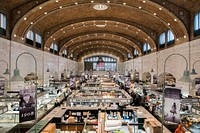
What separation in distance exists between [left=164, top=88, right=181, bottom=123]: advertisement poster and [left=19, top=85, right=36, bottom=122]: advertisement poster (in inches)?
170

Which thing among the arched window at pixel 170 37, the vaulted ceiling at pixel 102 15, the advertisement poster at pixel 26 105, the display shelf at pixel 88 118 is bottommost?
the display shelf at pixel 88 118

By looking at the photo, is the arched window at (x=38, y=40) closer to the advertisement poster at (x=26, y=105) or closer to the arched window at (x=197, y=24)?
the arched window at (x=197, y=24)

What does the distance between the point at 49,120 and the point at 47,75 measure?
17.3 m

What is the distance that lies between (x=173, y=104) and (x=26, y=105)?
4.66 meters

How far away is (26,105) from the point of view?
7102 mm

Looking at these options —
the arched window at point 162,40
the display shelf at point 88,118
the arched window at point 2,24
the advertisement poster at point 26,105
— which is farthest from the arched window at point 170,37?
the advertisement poster at point 26,105

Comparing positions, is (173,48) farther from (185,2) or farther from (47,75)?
(47,75)

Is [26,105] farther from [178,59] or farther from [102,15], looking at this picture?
[102,15]

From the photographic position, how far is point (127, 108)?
11914mm

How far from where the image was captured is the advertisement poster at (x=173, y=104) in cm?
664

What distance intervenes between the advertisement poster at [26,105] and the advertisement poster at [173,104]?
→ 432 centimetres

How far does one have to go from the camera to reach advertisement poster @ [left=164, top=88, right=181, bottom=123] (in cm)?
664

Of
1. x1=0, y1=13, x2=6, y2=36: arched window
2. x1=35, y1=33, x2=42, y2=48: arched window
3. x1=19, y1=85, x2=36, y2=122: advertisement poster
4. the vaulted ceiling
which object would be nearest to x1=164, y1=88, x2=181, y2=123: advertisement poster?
x1=19, y1=85, x2=36, y2=122: advertisement poster

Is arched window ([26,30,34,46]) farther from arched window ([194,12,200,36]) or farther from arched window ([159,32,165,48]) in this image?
arched window ([194,12,200,36])
